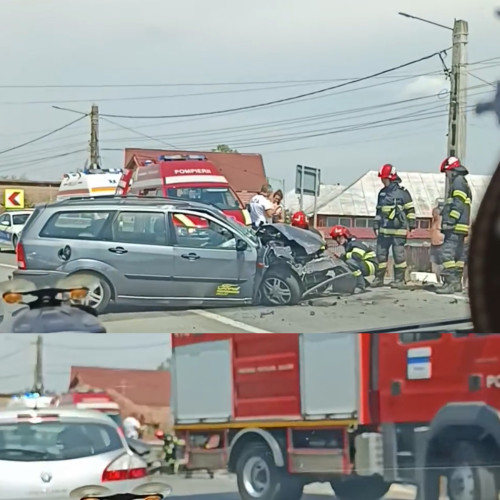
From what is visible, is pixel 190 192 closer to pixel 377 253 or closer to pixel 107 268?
pixel 107 268

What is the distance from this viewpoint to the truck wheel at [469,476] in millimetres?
3990

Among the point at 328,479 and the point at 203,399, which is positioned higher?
the point at 203,399

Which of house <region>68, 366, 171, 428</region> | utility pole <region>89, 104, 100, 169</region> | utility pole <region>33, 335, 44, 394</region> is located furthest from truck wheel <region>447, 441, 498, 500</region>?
utility pole <region>89, 104, 100, 169</region>

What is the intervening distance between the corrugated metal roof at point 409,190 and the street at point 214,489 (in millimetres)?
929

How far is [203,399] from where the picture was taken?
12.5 feet

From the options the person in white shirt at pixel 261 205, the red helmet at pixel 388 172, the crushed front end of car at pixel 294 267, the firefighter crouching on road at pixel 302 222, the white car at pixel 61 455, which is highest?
the red helmet at pixel 388 172

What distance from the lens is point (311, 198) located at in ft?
12.6

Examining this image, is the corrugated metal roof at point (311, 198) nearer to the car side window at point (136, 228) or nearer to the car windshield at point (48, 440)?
the car side window at point (136, 228)

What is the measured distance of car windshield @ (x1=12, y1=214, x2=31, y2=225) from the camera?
12.3 feet

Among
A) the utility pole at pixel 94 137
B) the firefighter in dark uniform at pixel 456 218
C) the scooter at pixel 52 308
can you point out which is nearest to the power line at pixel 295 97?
the utility pole at pixel 94 137

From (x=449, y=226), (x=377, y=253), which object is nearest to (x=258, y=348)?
(x=377, y=253)

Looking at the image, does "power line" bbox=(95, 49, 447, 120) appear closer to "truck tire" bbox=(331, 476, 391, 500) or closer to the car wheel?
the car wheel

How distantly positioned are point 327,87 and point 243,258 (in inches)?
24.5

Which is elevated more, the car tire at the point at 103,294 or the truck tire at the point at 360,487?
the car tire at the point at 103,294
